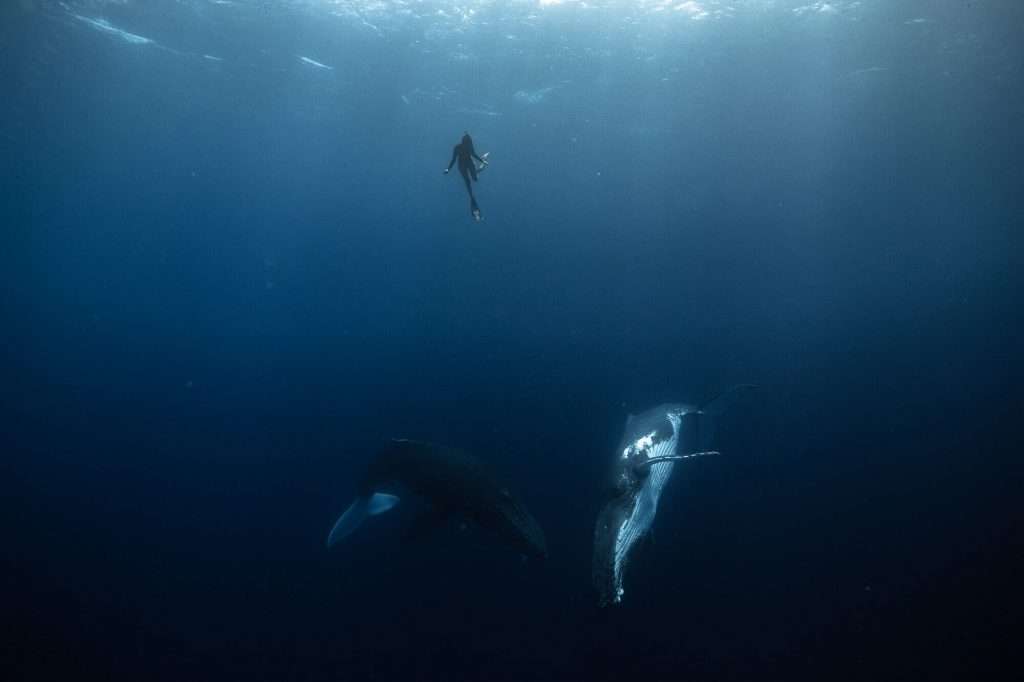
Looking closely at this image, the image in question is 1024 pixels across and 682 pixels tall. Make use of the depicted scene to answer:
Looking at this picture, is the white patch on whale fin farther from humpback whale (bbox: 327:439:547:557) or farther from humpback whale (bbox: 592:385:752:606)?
humpback whale (bbox: 592:385:752:606)

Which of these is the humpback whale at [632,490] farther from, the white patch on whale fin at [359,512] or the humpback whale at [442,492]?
the white patch on whale fin at [359,512]

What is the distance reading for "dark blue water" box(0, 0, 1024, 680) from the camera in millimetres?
9867

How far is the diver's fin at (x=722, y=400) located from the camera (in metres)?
7.29

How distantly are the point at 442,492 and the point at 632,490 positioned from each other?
2.25m

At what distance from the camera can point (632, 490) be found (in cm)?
463

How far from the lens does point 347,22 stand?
64.5 ft

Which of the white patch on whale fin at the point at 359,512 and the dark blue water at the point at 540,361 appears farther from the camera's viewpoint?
the dark blue water at the point at 540,361

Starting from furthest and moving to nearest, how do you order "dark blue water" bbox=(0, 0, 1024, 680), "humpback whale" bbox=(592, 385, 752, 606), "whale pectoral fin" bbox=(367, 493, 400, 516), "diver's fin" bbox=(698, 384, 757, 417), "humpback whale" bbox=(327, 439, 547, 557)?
1. "dark blue water" bbox=(0, 0, 1024, 680)
2. "diver's fin" bbox=(698, 384, 757, 417)
3. "whale pectoral fin" bbox=(367, 493, 400, 516)
4. "humpback whale" bbox=(327, 439, 547, 557)
5. "humpback whale" bbox=(592, 385, 752, 606)

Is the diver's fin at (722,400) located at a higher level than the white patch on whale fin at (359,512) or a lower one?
higher

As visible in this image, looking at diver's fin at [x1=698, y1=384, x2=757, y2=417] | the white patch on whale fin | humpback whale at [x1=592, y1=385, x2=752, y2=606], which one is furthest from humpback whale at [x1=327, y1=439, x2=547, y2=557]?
diver's fin at [x1=698, y1=384, x2=757, y2=417]

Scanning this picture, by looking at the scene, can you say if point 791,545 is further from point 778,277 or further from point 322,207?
point 322,207

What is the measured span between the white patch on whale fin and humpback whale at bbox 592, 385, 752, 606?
128 inches

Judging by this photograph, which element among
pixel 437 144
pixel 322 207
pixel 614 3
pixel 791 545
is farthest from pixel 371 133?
pixel 791 545

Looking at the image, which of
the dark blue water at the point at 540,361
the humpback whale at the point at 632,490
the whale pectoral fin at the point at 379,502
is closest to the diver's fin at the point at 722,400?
the humpback whale at the point at 632,490
